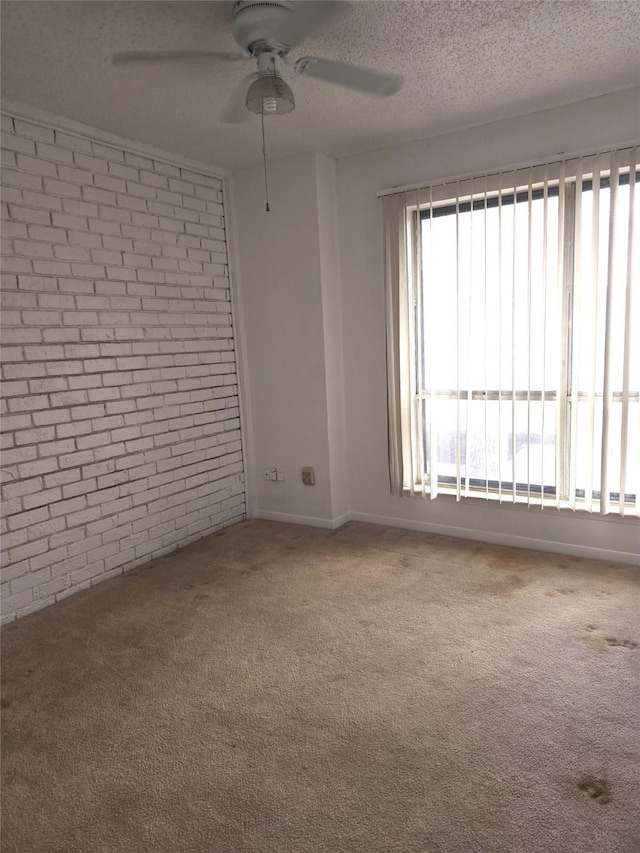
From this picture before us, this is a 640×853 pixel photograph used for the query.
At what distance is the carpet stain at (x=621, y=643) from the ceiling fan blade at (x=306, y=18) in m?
2.80

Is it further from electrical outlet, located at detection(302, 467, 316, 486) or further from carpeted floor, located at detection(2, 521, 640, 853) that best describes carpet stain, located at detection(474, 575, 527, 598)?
electrical outlet, located at detection(302, 467, 316, 486)

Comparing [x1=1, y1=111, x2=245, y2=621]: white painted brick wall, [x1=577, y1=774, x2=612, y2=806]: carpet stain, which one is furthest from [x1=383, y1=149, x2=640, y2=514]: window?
[x1=577, y1=774, x2=612, y2=806]: carpet stain

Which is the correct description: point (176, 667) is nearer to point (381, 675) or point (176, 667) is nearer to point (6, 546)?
point (381, 675)

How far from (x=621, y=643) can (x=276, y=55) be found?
2.87 m

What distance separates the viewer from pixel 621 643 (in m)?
2.49

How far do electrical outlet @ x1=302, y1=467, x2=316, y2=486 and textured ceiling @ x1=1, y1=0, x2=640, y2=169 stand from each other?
2221mm

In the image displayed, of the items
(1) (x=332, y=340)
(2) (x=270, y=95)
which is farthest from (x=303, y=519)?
(2) (x=270, y=95)

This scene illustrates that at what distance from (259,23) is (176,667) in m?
2.62

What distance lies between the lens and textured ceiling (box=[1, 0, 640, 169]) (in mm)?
2205

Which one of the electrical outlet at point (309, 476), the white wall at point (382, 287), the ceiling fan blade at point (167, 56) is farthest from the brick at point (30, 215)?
the electrical outlet at point (309, 476)

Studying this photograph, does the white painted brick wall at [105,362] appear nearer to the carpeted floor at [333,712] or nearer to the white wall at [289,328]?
the white wall at [289,328]

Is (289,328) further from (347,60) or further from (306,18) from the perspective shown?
(306,18)

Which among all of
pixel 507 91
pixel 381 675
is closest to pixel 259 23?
pixel 507 91

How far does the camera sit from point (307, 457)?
4238mm
